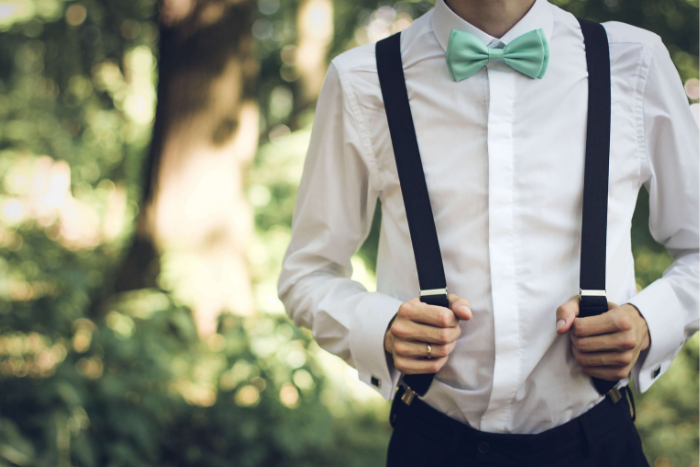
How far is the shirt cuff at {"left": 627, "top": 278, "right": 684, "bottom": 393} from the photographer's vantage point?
1.07 meters

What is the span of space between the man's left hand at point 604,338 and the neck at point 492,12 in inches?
24.4

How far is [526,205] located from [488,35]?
40cm

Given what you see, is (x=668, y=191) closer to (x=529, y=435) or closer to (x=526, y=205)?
(x=526, y=205)

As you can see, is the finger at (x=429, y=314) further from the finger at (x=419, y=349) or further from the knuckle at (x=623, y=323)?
the knuckle at (x=623, y=323)

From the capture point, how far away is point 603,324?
3.27ft

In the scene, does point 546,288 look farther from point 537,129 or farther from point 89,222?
point 89,222

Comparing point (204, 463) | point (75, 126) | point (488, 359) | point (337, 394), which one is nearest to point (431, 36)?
point (488, 359)

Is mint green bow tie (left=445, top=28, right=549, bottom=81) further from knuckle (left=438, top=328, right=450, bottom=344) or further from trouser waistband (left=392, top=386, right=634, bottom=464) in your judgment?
trouser waistband (left=392, top=386, right=634, bottom=464)

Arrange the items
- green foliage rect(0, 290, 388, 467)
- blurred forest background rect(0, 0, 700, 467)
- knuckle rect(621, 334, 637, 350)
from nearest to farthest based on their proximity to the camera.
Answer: knuckle rect(621, 334, 637, 350) < green foliage rect(0, 290, 388, 467) < blurred forest background rect(0, 0, 700, 467)

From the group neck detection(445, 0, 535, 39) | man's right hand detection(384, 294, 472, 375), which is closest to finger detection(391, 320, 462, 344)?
man's right hand detection(384, 294, 472, 375)

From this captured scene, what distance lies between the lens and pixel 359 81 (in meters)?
1.22

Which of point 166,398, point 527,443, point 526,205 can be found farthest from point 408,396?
point 166,398

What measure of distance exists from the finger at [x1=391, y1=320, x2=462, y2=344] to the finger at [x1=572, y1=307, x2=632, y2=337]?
229 millimetres

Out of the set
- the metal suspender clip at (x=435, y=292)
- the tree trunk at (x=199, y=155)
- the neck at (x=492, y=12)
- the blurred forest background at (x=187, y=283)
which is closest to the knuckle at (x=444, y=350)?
the metal suspender clip at (x=435, y=292)
